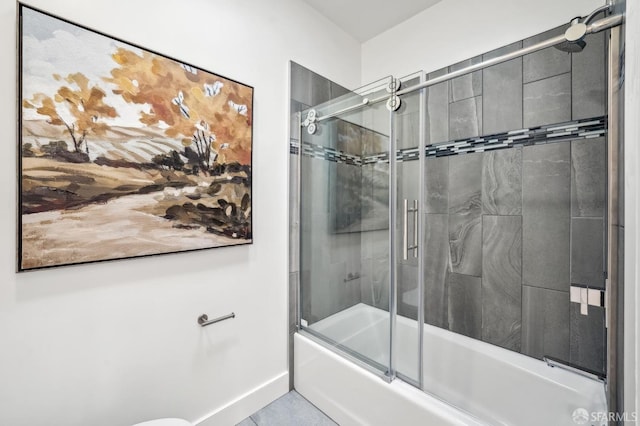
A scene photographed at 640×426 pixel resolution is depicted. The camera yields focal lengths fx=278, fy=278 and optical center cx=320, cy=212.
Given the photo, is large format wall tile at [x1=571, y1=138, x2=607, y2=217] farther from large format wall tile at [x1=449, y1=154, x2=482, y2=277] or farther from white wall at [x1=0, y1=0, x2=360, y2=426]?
white wall at [x1=0, y1=0, x2=360, y2=426]

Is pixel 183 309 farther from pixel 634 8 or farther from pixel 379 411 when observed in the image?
pixel 634 8

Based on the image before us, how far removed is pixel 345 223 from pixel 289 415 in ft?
4.10

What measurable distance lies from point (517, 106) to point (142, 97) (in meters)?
2.02

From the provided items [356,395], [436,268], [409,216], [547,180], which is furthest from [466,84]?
[356,395]

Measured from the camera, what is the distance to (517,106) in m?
1.67

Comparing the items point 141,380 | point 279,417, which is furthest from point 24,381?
point 279,417

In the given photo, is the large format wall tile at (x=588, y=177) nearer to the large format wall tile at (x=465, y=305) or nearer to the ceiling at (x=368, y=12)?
the large format wall tile at (x=465, y=305)

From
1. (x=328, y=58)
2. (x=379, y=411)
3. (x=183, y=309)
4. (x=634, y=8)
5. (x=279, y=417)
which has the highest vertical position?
(x=328, y=58)

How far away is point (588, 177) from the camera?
1455mm

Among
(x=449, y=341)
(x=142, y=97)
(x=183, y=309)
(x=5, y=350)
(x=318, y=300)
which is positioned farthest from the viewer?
(x=318, y=300)

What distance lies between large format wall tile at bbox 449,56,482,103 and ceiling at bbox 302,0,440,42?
515mm

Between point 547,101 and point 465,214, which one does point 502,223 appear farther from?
point 547,101

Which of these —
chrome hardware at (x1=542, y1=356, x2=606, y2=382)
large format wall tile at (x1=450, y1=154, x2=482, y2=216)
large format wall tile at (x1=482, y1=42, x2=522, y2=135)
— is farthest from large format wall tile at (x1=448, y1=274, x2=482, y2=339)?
large format wall tile at (x1=482, y1=42, x2=522, y2=135)

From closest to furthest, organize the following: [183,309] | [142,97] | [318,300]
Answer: [142,97] → [183,309] → [318,300]
